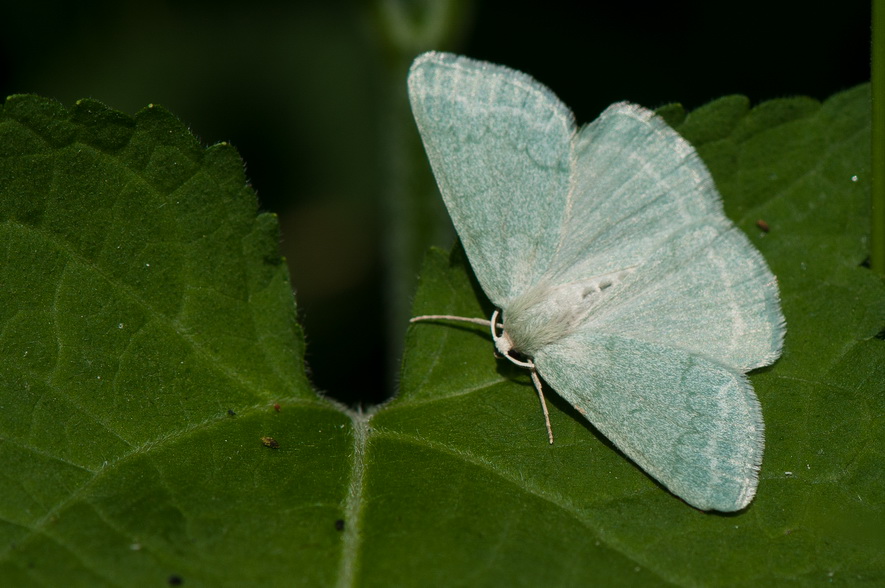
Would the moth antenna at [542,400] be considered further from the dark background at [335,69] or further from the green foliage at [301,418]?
the dark background at [335,69]

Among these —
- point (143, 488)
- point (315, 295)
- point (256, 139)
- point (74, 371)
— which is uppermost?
point (74, 371)

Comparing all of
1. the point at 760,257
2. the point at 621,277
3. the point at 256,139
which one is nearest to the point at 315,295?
the point at 256,139

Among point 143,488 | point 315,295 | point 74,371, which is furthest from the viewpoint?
point 315,295

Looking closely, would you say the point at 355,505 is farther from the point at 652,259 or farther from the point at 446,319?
the point at 652,259

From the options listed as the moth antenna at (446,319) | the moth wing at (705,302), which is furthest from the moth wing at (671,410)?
the moth antenna at (446,319)

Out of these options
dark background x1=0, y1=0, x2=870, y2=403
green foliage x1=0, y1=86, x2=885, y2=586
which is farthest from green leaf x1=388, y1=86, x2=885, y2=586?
dark background x1=0, y1=0, x2=870, y2=403

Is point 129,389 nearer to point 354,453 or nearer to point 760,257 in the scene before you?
point 354,453

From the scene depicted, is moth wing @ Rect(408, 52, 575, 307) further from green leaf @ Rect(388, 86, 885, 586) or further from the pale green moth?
green leaf @ Rect(388, 86, 885, 586)

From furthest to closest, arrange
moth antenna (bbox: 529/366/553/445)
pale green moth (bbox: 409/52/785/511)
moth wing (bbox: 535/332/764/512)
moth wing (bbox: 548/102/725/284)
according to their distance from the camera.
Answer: moth wing (bbox: 548/102/725/284), pale green moth (bbox: 409/52/785/511), moth antenna (bbox: 529/366/553/445), moth wing (bbox: 535/332/764/512)
